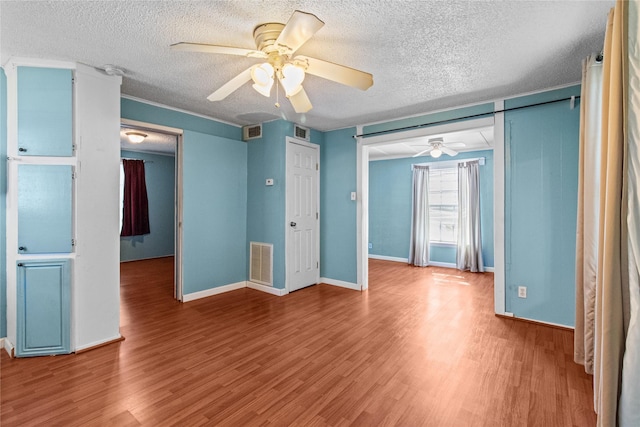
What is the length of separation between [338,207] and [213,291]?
2.22 m

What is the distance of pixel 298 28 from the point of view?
5.16 ft

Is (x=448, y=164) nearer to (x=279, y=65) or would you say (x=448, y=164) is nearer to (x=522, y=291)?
(x=522, y=291)

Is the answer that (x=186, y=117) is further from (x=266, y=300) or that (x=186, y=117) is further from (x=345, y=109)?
(x=266, y=300)

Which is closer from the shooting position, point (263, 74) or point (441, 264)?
point (263, 74)

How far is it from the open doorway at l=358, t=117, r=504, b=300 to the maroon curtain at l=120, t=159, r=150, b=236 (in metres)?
5.28

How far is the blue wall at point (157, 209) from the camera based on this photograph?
6984mm

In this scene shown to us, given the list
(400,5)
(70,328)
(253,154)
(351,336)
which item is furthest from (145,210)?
(400,5)

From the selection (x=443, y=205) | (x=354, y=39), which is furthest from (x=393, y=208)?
(x=354, y=39)

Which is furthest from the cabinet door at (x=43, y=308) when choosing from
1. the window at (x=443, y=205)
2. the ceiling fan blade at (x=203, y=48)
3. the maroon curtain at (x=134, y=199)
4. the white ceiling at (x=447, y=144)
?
the window at (x=443, y=205)

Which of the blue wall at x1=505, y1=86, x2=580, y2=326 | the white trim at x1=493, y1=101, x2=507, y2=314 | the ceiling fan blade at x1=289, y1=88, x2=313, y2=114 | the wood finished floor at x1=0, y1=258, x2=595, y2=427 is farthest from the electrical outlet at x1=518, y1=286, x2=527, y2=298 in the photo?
the ceiling fan blade at x1=289, y1=88, x2=313, y2=114

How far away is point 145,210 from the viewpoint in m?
7.05

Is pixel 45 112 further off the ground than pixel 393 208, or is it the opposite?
pixel 45 112

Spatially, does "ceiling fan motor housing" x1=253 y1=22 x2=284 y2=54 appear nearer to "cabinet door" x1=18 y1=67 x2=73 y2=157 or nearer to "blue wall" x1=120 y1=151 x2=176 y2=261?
"cabinet door" x1=18 y1=67 x2=73 y2=157

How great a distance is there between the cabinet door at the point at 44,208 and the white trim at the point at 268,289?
2404 millimetres
